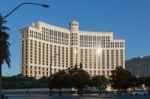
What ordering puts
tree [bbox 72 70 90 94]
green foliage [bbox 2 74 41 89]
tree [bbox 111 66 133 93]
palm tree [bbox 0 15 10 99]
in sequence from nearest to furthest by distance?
1. palm tree [bbox 0 15 10 99]
2. tree [bbox 111 66 133 93]
3. tree [bbox 72 70 90 94]
4. green foliage [bbox 2 74 41 89]

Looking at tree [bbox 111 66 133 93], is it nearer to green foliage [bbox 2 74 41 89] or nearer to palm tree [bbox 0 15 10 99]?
green foliage [bbox 2 74 41 89]

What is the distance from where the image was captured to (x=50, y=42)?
18862cm

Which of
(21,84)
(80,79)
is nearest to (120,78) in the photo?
(80,79)

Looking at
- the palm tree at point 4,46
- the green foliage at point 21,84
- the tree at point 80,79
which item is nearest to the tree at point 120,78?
the tree at point 80,79

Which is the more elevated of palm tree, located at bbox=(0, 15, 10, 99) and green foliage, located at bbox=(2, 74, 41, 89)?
palm tree, located at bbox=(0, 15, 10, 99)

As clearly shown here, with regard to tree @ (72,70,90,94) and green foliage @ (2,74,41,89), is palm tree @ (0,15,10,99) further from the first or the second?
green foliage @ (2,74,41,89)

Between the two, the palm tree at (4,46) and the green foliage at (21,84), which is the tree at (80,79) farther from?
the palm tree at (4,46)

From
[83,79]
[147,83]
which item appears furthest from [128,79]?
[147,83]

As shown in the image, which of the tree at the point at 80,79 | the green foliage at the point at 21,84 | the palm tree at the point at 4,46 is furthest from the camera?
the green foliage at the point at 21,84

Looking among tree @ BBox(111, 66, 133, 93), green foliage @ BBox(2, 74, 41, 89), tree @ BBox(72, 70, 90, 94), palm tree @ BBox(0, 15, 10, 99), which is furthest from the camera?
green foliage @ BBox(2, 74, 41, 89)

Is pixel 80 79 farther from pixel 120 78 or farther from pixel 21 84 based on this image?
pixel 21 84

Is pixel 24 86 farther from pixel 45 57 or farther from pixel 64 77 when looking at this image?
pixel 64 77

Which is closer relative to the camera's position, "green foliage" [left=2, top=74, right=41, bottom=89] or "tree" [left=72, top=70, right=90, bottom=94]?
"tree" [left=72, top=70, right=90, bottom=94]

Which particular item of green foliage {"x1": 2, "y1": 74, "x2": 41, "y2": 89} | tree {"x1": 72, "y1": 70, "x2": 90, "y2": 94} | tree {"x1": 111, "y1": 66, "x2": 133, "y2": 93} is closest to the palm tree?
tree {"x1": 111, "y1": 66, "x2": 133, "y2": 93}
